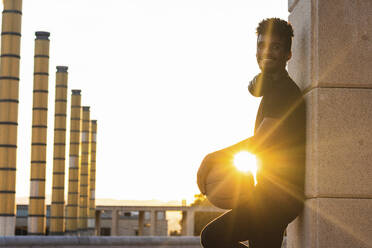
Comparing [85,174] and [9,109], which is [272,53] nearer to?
[9,109]

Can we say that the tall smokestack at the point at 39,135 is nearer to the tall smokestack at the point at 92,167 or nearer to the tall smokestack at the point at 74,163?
the tall smokestack at the point at 74,163

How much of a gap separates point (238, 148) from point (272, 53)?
23.1 inches

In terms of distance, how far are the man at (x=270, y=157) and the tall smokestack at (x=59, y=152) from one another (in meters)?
28.7

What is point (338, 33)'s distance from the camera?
164 inches

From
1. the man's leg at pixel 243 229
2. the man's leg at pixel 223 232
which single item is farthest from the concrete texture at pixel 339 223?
the man's leg at pixel 223 232

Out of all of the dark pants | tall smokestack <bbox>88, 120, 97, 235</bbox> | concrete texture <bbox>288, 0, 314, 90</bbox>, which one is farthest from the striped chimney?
the dark pants

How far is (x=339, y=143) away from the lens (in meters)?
4.08

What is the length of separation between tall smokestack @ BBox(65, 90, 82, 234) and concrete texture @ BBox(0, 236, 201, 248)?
22870mm

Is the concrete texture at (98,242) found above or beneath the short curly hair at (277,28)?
beneath

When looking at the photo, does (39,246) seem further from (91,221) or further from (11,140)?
(91,221)

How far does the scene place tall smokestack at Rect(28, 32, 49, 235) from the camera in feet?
87.4

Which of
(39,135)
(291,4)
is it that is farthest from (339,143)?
(39,135)

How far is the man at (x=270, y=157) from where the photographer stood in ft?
12.3

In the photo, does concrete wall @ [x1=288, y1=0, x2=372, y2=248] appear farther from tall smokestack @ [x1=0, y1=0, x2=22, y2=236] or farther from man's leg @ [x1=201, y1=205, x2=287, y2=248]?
tall smokestack @ [x1=0, y1=0, x2=22, y2=236]
